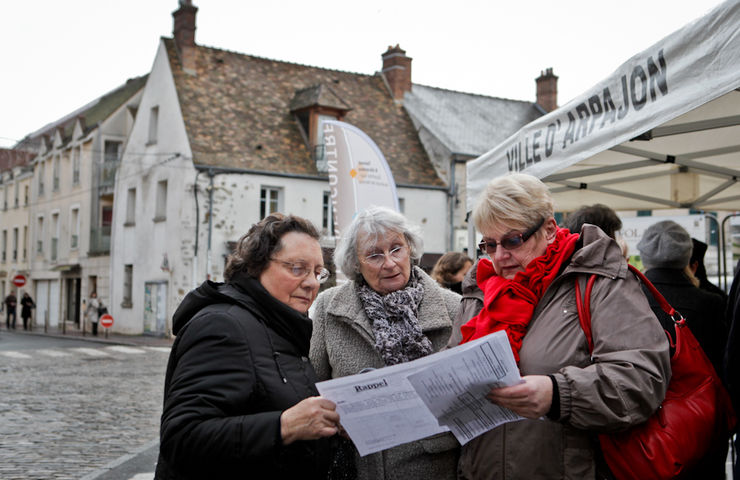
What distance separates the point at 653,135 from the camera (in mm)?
4691

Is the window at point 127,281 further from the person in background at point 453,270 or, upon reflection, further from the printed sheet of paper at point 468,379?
the printed sheet of paper at point 468,379

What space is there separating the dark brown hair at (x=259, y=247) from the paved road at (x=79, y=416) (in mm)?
4672

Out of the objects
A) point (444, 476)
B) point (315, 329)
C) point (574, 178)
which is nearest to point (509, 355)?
Result: point (444, 476)

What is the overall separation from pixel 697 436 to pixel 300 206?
81.4 ft

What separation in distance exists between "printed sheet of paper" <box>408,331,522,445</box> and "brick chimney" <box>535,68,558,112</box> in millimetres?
34390

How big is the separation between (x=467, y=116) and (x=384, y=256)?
30202 millimetres

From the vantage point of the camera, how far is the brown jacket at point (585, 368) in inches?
87.5

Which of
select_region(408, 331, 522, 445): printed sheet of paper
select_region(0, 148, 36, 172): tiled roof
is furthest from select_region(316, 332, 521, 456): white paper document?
select_region(0, 148, 36, 172): tiled roof

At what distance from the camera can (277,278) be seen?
275 cm

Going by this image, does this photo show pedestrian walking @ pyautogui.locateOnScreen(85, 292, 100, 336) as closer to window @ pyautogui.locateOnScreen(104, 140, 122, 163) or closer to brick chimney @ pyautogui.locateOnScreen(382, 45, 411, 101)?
window @ pyautogui.locateOnScreen(104, 140, 122, 163)

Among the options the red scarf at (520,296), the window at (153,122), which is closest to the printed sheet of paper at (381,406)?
the red scarf at (520,296)

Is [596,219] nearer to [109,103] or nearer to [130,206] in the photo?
[130,206]

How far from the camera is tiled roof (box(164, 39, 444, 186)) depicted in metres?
26.4

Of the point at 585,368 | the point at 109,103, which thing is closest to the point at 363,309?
the point at 585,368
